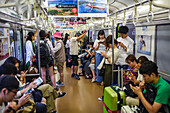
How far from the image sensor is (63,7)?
5.36 meters

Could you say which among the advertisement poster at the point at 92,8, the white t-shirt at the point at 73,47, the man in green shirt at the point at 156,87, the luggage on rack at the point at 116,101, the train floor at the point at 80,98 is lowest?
the train floor at the point at 80,98

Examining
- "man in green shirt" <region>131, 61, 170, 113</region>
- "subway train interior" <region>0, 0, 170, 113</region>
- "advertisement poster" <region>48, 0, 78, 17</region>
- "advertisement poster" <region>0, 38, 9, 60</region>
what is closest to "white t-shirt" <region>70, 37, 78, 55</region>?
"subway train interior" <region>0, 0, 170, 113</region>

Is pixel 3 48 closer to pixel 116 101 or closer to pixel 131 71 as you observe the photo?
pixel 116 101

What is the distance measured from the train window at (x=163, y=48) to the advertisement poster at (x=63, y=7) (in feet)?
9.08

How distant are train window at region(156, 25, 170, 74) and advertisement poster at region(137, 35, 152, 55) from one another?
0.31 metres

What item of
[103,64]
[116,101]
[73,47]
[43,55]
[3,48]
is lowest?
[116,101]

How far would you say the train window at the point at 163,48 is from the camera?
319 centimetres

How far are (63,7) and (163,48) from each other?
Result: 130 inches

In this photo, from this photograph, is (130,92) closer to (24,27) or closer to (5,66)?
(5,66)

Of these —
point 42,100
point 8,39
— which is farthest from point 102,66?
point 8,39

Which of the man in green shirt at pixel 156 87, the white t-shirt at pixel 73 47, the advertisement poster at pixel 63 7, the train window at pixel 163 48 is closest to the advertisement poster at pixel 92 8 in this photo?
the advertisement poster at pixel 63 7

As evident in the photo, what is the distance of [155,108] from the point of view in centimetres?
224

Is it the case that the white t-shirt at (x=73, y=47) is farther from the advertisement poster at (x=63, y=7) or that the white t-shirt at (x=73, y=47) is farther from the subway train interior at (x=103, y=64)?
the advertisement poster at (x=63, y=7)

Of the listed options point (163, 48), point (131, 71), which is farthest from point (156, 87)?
point (163, 48)
